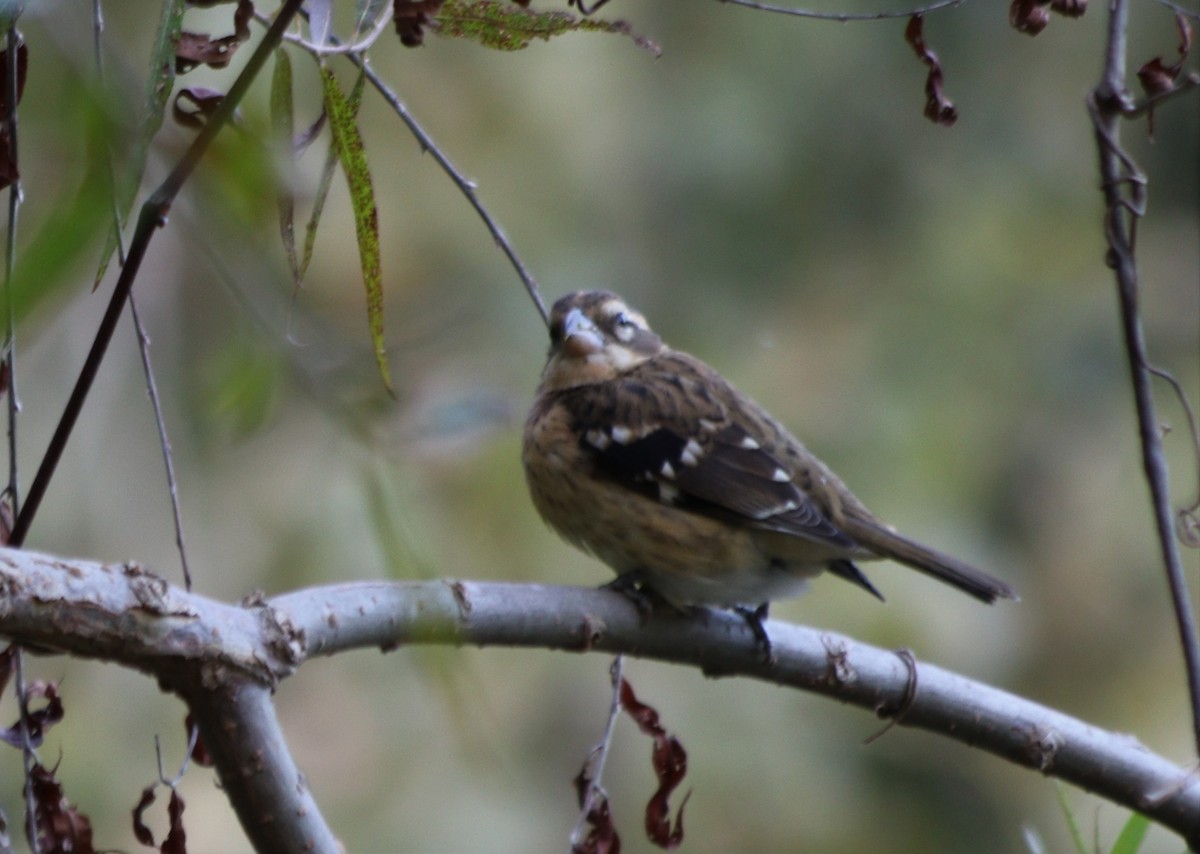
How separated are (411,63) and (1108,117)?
5.01 meters

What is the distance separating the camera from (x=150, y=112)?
1.25 m

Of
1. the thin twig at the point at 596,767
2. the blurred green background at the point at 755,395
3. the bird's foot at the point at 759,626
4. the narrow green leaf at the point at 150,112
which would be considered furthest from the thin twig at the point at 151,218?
the bird's foot at the point at 759,626

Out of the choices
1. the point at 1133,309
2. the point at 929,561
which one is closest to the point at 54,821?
the point at 1133,309

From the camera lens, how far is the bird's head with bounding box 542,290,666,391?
13.5 ft

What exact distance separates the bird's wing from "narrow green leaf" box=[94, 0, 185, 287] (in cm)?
220

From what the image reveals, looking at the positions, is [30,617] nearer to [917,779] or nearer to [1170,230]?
[917,779]

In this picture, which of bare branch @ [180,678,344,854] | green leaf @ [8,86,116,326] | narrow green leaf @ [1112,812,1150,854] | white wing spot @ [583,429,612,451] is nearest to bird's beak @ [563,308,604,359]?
white wing spot @ [583,429,612,451]

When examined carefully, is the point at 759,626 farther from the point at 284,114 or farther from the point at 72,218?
the point at 72,218

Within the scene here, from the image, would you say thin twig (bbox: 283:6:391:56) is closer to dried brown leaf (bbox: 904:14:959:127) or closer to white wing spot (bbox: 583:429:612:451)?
dried brown leaf (bbox: 904:14:959:127)

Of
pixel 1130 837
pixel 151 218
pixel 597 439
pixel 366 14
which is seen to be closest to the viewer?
pixel 151 218

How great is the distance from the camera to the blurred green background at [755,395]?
5012 millimetres

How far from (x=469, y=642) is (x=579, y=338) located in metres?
1.89

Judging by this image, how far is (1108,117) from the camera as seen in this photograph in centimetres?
222

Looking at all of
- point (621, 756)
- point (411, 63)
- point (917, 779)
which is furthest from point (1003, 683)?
point (411, 63)
